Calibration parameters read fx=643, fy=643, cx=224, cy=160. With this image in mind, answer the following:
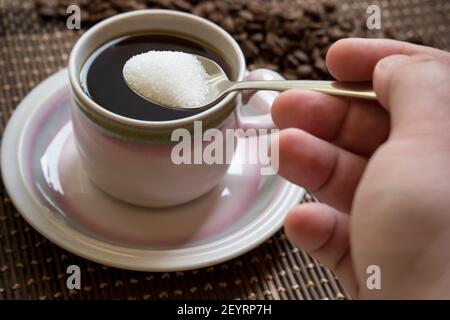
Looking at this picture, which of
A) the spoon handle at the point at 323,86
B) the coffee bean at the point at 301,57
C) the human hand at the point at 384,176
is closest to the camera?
the human hand at the point at 384,176

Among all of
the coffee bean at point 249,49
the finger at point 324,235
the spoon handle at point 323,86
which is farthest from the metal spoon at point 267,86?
the coffee bean at point 249,49

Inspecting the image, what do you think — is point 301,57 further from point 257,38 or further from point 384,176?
point 384,176

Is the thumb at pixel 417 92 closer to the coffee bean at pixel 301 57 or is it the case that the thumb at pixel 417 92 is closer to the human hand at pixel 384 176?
the human hand at pixel 384 176

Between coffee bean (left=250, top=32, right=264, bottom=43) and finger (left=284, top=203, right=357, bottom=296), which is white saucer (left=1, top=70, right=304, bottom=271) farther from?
coffee bean (left=250, top=32, right=264, bottom=43)

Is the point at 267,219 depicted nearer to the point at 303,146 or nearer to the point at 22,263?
the point at 303,146

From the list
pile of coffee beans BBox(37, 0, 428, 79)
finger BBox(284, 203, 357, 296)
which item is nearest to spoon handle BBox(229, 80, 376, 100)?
finger BBox(284, 203, 357, 296)

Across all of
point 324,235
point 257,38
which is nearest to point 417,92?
point 324,235

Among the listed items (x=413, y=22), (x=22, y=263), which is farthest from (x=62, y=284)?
(x=413, y=22)
